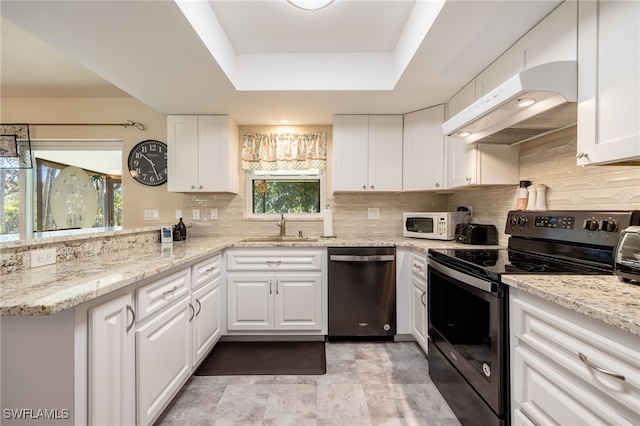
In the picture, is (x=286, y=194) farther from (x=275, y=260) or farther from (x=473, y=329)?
(x=473, y=329)

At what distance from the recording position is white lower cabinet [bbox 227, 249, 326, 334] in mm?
2336

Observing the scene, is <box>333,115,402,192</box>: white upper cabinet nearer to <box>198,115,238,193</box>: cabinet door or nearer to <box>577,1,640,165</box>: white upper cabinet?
<box>198,115,238,193</box>: cabinet door

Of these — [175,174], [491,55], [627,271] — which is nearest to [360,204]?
[491,55]

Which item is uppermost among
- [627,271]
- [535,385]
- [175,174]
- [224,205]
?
[175,174]

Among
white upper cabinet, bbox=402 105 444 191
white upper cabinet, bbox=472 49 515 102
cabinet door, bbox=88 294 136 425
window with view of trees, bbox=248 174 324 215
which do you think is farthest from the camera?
window with view of trees, bbox=248 174 324 215

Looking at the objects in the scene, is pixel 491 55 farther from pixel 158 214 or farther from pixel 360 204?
pixel 158 214

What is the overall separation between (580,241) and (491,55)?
118 centimetres

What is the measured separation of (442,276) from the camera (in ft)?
5.43

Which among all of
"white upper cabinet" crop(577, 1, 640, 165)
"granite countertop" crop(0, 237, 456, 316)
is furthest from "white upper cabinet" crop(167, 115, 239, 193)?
"white upper cabinet" crop(577, 1, 640, 165)

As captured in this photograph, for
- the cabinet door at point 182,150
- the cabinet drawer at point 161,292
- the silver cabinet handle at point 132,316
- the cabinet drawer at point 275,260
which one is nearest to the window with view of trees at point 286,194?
the cabinet door at point 182,150

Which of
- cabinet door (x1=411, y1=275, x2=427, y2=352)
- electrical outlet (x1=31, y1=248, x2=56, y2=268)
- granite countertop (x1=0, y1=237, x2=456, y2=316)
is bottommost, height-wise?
cabinet door (x1=411, y1=275, x2=427, y2=352)

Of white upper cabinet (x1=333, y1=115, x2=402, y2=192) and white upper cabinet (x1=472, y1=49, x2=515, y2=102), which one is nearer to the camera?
white upper cabinet (x1=472, y1=49, x2=515, y2=102)

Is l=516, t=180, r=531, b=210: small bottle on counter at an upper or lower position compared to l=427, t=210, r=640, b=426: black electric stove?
upper

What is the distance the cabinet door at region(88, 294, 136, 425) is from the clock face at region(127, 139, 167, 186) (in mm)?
2149
